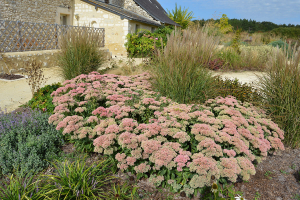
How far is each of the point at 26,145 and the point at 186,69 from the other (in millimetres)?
2267

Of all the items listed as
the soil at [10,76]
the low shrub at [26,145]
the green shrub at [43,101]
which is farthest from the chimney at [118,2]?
the low shrub at [26,145]

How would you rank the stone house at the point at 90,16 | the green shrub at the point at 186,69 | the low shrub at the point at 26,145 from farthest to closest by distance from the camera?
the stone house at the point at 90,16 → the green shrub at the point at 186,69 → the low shrub at the point at 26,145

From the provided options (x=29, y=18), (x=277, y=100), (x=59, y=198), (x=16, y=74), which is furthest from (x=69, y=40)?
(x=29, y=18)

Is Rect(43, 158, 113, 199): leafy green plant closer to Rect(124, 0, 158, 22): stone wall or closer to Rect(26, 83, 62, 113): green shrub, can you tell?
Rect(26, 83, 62, 113): green shrub

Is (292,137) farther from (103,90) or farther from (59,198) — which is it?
(59,198)

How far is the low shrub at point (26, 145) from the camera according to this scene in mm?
2311

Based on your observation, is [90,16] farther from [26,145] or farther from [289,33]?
[289,33]

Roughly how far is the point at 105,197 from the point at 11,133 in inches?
63.4

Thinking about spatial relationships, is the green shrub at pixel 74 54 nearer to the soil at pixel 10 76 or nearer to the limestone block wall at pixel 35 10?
the soil at pixel 10 76

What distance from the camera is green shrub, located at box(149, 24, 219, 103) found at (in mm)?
3041

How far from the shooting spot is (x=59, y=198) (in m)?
1.80

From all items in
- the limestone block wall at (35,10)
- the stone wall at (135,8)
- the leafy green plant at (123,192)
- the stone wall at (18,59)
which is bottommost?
the leafy green plant at (123,192)

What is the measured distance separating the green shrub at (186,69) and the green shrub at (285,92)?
890 millimetres

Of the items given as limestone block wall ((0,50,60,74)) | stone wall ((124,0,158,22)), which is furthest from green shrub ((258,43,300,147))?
stone wall ((124,0,158,22))
